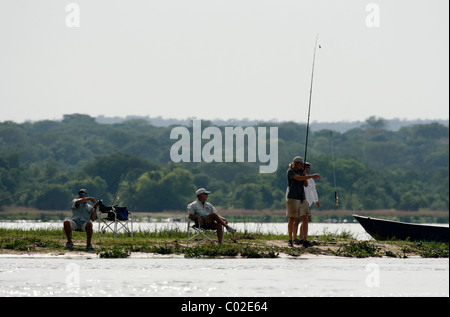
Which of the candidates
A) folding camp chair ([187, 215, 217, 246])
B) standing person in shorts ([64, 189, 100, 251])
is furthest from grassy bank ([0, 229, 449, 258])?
standing person in shorts ([64, 189, 100, 251])

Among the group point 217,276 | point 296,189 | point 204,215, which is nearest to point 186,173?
point 204,215

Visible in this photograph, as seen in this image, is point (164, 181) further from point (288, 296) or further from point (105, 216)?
point (288, 296)

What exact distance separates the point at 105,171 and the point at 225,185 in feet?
46.1

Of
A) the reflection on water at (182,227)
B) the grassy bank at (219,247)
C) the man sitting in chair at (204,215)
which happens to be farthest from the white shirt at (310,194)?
the reflection on water at (182,227)

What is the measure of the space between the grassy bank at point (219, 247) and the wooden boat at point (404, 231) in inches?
30.8

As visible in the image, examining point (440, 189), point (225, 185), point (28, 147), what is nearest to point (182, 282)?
point (225, 185)

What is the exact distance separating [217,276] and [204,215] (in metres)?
3.64

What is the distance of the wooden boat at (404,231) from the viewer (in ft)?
59.8

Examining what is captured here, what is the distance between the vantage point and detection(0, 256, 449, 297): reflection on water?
34.1ft

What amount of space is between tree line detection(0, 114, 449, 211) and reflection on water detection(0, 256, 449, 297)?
45.4 meters

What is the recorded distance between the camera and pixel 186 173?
3356 inches

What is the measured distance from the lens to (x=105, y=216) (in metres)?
17.8
